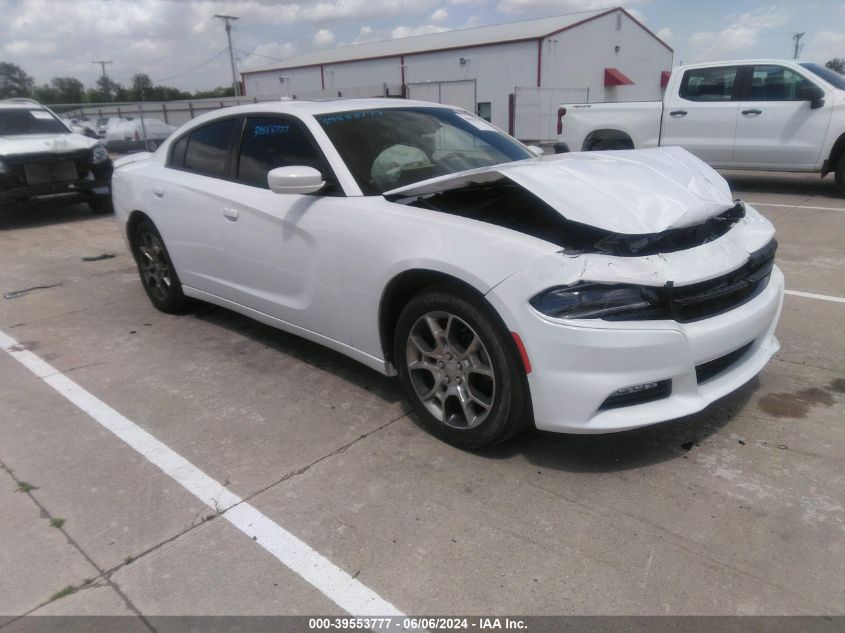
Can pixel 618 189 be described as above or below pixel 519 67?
below

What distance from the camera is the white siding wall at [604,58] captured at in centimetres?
3008

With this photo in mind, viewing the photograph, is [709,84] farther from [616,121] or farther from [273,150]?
[273,150]

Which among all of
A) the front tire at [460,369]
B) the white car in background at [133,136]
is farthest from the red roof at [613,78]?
the front tire at [460,369]

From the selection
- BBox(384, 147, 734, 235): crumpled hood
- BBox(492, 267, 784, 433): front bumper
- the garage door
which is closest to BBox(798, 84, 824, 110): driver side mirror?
BBox(384, 147, 734, 235): crumpled hood

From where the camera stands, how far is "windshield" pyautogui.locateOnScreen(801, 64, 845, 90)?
30.1 ft

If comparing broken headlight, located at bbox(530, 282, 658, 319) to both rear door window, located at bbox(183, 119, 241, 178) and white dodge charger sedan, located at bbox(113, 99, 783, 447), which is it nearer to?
white dodge charger sedan, located at bbox(113, 99, 783, 447)

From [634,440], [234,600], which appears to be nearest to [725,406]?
[634,440]

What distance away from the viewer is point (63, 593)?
7.55 ft

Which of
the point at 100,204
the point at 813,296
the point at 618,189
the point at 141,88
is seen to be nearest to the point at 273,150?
the point at 618,189

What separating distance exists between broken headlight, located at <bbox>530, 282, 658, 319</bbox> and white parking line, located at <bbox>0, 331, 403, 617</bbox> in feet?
4.09

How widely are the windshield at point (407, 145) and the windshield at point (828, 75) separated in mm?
7361

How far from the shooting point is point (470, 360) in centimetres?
290

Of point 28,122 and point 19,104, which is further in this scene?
point 19,104

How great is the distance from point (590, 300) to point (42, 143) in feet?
31.9
